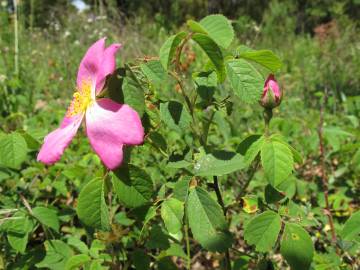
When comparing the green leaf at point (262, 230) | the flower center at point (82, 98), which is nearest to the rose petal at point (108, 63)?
the flower center at point (82, 98)

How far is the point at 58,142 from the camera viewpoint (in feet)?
3.07

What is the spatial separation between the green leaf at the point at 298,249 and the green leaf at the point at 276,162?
146 mm

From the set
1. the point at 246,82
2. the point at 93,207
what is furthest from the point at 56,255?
the point at 246,82

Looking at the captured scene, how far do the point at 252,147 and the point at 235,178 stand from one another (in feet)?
3.83

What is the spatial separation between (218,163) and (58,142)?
1.26ft

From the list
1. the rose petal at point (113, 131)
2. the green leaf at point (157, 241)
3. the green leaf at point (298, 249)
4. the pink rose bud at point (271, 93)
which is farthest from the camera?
the green leaf at point (157, 241)

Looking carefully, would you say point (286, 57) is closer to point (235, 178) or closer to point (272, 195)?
point (235, 178)

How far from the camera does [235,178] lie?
2119 millimetres

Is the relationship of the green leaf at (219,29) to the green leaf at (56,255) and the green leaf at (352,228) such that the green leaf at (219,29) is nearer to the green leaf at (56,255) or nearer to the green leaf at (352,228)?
the green leaf at (352,228)

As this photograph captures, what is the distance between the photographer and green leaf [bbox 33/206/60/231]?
50.9 inches

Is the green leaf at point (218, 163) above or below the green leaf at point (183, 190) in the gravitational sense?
above

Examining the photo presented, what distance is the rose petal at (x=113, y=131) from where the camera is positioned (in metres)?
0.82

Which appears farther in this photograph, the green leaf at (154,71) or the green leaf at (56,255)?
the green leaf at (56,255)

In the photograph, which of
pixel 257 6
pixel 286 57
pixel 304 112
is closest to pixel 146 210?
pixel 304 112
